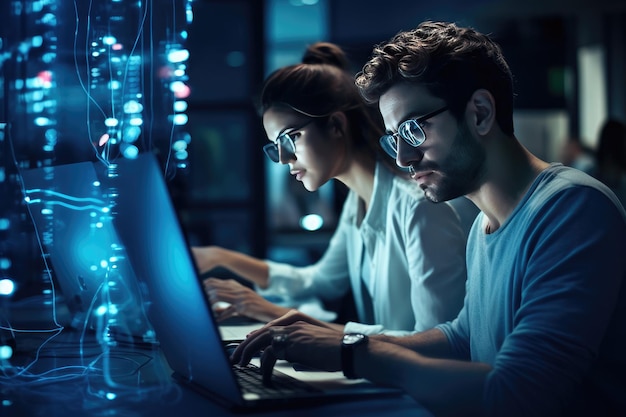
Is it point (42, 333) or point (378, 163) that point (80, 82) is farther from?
point (378, 163)

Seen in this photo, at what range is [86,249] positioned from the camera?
1394 millimetres

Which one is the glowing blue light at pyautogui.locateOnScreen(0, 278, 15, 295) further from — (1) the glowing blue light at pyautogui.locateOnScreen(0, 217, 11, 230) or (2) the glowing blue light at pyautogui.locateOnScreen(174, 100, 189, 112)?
(2) the glowing blue light at pyautogui.locateOnScreen(174, 100, 189, 112)

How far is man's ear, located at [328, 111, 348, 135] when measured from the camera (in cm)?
187

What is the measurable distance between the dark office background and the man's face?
30cm

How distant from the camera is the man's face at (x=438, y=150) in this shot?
4.20 ft

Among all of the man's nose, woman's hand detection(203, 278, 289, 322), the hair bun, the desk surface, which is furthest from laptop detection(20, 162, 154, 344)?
the hair bun

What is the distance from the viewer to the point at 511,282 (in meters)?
1.21

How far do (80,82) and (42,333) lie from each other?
1.67 feet

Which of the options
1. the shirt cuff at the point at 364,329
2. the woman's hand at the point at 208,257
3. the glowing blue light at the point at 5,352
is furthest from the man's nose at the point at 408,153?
the woman's hand at the point at 208,257

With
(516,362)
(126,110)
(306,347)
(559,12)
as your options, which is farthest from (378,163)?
(559,12)

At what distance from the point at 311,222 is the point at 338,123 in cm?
473

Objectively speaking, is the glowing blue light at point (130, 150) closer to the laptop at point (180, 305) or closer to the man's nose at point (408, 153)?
the laptop at point (180, 305)

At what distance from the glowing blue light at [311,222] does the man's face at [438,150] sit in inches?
204

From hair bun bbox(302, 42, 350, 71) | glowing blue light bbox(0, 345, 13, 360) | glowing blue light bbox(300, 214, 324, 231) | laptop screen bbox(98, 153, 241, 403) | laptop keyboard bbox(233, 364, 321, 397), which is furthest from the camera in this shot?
glowing blue light bbox(300, 214, 324, 231)
